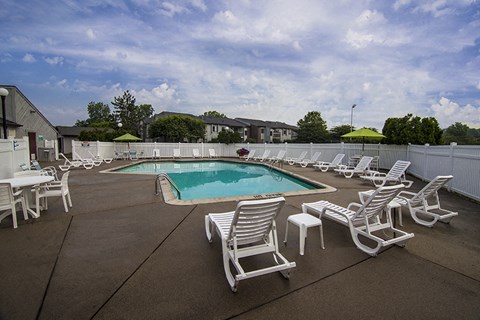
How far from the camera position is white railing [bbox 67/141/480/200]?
587cm

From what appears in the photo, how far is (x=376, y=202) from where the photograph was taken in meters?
2.99

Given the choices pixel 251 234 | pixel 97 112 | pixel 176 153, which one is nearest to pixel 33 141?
pixel 176 153

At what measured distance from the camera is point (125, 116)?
39281 mm

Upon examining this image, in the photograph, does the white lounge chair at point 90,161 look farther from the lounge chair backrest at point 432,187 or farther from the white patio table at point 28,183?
the lounge chair backrest at point 432,187

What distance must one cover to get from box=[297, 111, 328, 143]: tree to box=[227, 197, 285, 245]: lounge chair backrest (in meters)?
39.4

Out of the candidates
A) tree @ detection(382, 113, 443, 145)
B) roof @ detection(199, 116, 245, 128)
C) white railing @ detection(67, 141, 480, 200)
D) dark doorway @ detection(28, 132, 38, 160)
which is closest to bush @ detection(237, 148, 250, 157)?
white railing @ detection(67, 141, 480, 200)

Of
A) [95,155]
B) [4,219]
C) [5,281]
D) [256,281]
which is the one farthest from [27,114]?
[256,281]

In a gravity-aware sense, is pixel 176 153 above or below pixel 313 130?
below

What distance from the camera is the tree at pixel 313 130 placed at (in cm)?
4059

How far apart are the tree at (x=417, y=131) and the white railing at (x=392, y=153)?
47 cm

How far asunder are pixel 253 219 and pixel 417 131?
38.2ft

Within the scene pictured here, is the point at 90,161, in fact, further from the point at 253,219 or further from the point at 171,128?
the point at 171,128

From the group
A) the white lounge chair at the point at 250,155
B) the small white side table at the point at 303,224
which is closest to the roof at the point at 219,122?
the white lounge chair at the point at 250,155

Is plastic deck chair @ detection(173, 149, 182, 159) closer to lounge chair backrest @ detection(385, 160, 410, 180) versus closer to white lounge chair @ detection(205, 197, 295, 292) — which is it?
lounge chair backrest @ detection(385, 160, 410, 180)
